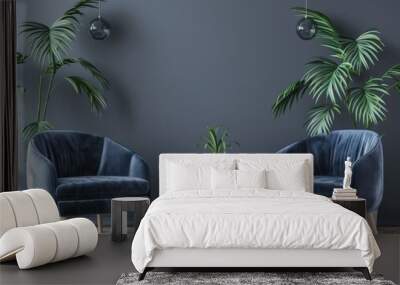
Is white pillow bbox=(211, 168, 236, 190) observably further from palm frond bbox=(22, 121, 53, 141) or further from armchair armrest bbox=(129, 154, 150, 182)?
palm frond bbox=(22, 121, 53, 141)

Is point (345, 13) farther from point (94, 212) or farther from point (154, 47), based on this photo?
point (94, 212)

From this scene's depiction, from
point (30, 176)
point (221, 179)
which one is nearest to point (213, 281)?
point (221, 179)

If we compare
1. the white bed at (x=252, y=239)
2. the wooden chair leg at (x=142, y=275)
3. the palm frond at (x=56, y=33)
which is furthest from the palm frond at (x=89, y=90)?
the wooden chair leg at (x=142, y=275)

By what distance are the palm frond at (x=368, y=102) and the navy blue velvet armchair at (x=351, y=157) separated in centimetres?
17

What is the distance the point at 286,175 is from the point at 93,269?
2.11m

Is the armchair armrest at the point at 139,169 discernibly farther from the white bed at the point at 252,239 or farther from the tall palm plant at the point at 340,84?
the white bed at the point at 252,239

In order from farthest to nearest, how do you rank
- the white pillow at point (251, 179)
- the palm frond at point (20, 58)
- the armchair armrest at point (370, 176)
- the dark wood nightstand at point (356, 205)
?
the palm frond at point (20, 58) < the armchair armrest at point (370, 176) < the white pillow at point (251, 179) < the dark wood nightstand at point (356, 205)

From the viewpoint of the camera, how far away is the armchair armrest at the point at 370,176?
6.88m

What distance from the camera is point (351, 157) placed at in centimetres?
744

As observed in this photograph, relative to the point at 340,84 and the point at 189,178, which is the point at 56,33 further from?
the point at 340,84

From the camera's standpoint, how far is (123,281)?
4750mm

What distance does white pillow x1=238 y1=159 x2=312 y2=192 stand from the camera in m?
6.49

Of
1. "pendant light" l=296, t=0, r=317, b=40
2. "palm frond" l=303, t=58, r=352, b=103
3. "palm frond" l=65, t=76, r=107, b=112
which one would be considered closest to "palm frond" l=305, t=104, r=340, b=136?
"palm frond" l=303, t=58, r=352, b=103

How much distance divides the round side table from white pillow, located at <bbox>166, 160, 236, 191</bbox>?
31 cm
